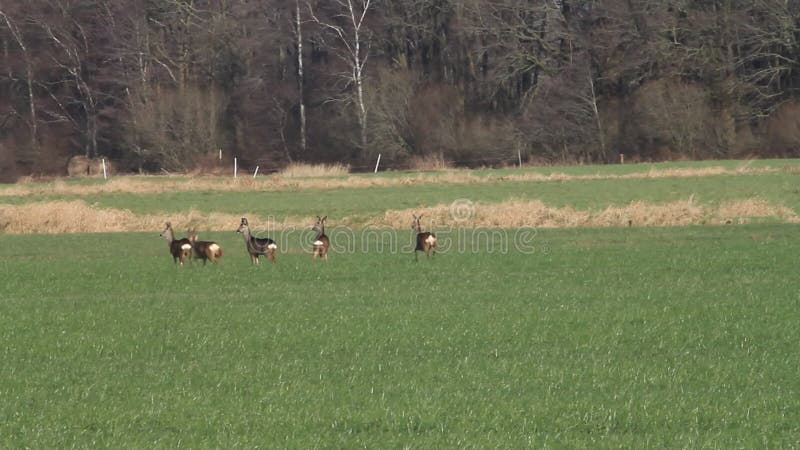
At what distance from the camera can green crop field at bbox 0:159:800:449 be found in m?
10.0

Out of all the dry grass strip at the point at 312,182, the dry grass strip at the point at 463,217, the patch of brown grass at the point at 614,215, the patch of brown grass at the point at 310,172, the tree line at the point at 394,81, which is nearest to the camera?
the patch of brown grass at the point at 614,215

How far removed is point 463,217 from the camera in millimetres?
37156

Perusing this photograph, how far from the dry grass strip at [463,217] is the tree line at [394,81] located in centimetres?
2280

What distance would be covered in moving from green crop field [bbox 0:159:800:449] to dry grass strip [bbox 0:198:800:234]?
31.6 feet

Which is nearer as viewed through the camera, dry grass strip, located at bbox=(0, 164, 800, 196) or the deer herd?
the deer herd

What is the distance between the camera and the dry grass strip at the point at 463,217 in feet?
117

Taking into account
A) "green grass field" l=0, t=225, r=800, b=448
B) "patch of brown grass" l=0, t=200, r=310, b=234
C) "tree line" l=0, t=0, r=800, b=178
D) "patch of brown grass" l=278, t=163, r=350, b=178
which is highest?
"tree line" l=0, t=0, r=800, b=178

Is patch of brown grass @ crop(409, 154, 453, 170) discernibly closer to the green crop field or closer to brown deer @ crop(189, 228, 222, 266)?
the green crop field

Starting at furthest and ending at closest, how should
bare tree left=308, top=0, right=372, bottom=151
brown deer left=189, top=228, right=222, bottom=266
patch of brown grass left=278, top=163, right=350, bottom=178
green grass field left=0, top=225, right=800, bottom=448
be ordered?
bare tree left=308, top=0, right=372, bottom=151 < patch of brown grass left=278, top=163, right=350, bottom=178 < brown deer left=189, top=228, right=222, bottom=266 < green grass field left=0, top=225, right=800, bottom=448

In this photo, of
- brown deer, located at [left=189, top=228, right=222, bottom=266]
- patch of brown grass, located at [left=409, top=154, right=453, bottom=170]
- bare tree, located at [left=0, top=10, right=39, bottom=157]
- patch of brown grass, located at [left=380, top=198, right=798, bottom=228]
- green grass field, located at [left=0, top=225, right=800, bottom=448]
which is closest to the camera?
green grass field, located at [left=0, top=225, right=800, bottom=448]

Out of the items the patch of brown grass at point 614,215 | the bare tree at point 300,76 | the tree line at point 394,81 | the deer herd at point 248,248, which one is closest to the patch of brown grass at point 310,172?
the tree line at point 394,81

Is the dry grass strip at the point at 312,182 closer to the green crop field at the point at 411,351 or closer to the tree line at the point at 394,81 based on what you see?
the tree line at the point at 394,81

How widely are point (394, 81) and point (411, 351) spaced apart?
182 feet

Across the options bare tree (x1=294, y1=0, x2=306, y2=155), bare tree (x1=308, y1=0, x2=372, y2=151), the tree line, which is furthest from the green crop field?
bare tree (x1=294, y1=0, x2=306, y2=155)
